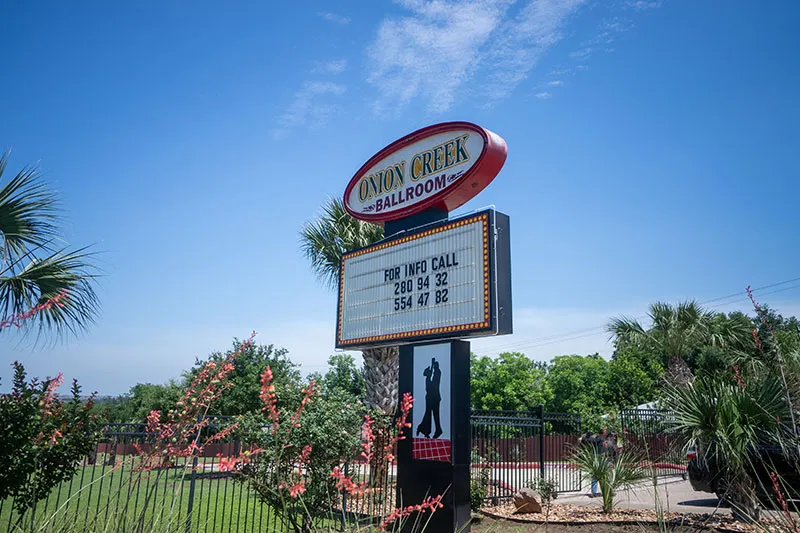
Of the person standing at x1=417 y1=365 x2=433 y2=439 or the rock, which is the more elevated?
the person standing at x1=417 y1=365 x2=433 y2=439

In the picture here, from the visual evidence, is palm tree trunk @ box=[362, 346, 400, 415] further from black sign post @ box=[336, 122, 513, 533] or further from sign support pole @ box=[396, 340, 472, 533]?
sign support pole @ box=[396, 340, 472, 533]

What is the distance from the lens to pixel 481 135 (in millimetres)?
9734

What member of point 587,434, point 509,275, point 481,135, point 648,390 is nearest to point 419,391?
point 509,275

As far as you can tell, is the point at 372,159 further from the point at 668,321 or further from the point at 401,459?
the point at 668,321

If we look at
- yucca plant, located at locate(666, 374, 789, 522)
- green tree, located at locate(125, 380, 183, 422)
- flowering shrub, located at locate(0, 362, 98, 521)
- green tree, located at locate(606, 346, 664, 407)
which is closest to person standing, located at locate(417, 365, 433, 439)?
yucca plant, located at locate(666, 374, 789, 522)

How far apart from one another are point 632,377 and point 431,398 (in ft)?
103

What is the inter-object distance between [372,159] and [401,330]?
3795 mm

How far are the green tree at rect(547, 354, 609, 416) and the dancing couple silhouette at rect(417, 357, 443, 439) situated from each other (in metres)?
31.0

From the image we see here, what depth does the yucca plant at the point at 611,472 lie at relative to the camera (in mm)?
11055

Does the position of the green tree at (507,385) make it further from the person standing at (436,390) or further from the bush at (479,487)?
the person standing at (436,390)

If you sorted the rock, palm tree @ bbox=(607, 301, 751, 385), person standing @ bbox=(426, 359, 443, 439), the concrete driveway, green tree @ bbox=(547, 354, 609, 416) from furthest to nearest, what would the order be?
1. green tree @ bbox=(547, 354, 609, 416)
2. palm tree @ bbox=(607, 301, 751, 385)
3. the concrete driveway
4. the rock
5. person standing @ bbox=(426, 359, 443, 439)

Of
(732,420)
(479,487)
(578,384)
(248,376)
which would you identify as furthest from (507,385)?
(732,420)

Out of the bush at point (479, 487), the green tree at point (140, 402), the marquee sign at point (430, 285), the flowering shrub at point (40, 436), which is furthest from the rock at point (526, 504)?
the green tree at point (140, 402)

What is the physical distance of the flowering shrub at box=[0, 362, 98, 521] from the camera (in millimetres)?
5844
